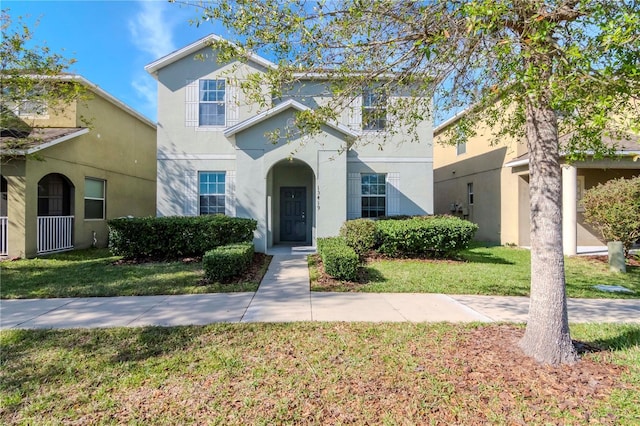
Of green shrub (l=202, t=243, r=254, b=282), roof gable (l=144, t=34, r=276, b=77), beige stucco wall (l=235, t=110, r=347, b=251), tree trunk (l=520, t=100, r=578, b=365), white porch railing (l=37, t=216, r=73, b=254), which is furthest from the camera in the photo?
roof gable (l=144, t=34, r=276, b=77)

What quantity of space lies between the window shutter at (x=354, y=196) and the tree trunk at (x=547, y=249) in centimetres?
939

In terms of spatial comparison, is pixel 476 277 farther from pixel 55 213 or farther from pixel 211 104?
pixel 55 213

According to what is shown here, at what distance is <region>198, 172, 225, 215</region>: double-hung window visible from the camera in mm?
13195

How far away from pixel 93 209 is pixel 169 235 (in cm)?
632

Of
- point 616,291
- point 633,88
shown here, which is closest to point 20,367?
point 633,88

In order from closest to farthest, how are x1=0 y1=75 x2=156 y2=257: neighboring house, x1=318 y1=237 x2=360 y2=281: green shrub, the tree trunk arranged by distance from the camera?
the tree trunk
x1=318 y1=237 x2=360 y2=281: green shrub
x1=0 y1=75 x2=156 y2=257: neighboring house

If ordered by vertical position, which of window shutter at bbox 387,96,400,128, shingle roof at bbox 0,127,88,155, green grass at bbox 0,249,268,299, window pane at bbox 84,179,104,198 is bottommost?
green grass at bbox 0,249,268,299

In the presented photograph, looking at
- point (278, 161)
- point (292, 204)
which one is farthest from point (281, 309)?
point (292, 204)

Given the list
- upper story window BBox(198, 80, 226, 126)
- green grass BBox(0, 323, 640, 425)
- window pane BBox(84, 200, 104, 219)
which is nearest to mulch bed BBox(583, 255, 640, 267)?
green grass BBox(0, 323, 640, 425)

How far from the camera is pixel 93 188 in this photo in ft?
47.4

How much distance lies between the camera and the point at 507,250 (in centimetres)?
1329

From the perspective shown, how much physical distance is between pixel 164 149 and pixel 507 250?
14.2 metres

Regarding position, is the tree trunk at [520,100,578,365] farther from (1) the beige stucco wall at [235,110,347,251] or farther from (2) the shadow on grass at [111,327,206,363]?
(1) the beige stucco wall at [235,110,347,251]

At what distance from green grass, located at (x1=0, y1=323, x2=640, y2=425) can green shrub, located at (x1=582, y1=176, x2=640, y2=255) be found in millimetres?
7378
